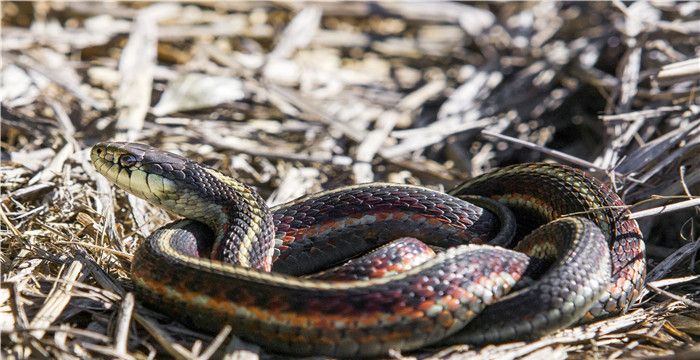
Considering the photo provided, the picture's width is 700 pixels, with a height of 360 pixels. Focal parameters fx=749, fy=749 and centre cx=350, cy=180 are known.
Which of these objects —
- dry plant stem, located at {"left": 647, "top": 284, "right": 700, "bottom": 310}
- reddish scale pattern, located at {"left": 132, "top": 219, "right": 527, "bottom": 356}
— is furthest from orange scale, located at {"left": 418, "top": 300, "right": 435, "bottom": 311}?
dry plant stem, located at {"left": 647, "top": 284, "right": 700, "bottom": 310}

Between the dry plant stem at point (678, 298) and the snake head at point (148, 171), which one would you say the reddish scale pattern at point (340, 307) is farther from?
the dry plant stem at point (678, 298)

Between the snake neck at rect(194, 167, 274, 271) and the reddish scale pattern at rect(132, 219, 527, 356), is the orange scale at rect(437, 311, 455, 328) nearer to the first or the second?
the reddish scale pattern at rect(132, 219, 527, 356)

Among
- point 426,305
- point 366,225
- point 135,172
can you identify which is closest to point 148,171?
point 135,172

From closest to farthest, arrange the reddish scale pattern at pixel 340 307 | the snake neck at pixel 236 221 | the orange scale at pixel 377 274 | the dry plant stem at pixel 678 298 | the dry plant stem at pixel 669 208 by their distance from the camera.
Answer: the reddish scale pattern at pixel 340 307 → the orange scale at pixel 377 274 → the dry plant stem at pixel 678 298 → the snake neck at pixel 236 221 → the dry plant stem at pixel 669 208

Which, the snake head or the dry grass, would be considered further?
the snake head

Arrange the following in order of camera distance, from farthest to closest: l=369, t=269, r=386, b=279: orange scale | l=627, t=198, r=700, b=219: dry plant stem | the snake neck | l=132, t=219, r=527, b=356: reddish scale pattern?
1. l=627, t=198, r=700, b=219: dry plant stem
2. the snake neck
3. l=369, t=269, r=386, b=279: orange scale
4. l=132, t=219, r=527, b=356: reddish scale pattern

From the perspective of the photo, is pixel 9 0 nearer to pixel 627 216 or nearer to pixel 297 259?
pixel 297 259

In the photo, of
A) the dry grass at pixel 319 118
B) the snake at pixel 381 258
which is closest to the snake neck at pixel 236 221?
the snake at pixel 381 258
